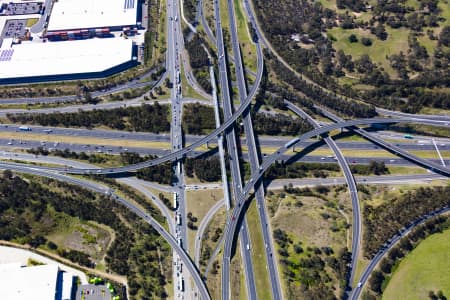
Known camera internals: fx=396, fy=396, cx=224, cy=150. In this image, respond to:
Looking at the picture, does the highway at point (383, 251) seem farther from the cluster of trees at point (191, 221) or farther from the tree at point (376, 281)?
the cluster of trees at point (191, 221)

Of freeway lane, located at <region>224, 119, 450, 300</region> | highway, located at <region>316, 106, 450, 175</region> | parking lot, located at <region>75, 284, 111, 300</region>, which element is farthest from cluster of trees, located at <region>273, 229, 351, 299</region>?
parking lot, located at <region>75, 284, 111, 300</region>

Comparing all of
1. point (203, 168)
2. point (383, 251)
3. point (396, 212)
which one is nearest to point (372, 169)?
point (396, 212)

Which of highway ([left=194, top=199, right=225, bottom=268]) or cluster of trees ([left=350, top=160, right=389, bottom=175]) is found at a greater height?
cluster of trees ([left=350, top=160, right=389, bottom=175])

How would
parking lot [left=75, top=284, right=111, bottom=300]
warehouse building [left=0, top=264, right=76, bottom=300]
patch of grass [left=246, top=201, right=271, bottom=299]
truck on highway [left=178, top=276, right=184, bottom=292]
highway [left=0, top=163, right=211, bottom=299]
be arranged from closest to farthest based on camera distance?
warehouse building [left=0, top=264, right=76, bottom=300] → patch of grass [left=246, top=201, right=271, bottom=299] → truck on highway [left=178, top=276, right=184, bottom=292] → parking lot [left=75, top=284, right=111, bottom=300] → highway [left=0, top=163, right=211, bottom=299]

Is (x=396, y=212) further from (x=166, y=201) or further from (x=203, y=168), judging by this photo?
(x=166, y=201)

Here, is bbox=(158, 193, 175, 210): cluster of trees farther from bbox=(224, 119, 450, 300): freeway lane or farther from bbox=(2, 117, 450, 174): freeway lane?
bbox=(224, 119, 450, 300): freeway lane

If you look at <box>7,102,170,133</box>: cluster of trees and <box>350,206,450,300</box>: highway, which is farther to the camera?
<box>7,102,170,133</box>: cluster of trees
